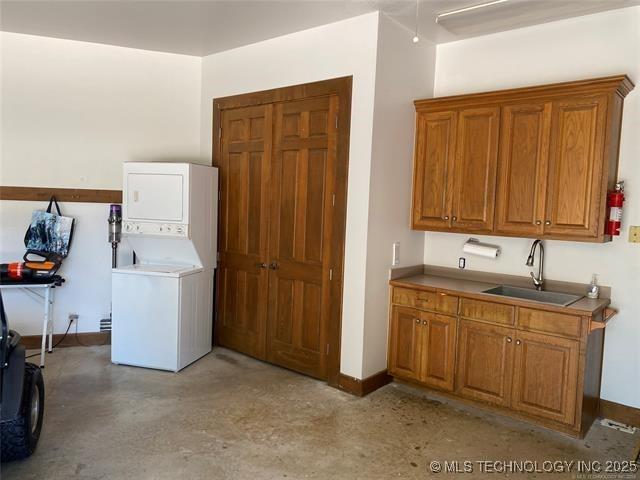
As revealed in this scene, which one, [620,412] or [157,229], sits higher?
[157,229]

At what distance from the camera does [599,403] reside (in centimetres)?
338

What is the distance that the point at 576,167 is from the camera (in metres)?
3.13

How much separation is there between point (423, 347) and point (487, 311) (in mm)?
594

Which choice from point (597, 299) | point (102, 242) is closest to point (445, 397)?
point (597, 299)

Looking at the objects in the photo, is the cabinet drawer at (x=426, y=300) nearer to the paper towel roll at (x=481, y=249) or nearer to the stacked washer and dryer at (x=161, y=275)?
the paper towel roll at (x=481, y=249)

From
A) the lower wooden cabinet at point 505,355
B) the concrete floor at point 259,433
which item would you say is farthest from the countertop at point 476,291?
the concrete floor at point 259,433

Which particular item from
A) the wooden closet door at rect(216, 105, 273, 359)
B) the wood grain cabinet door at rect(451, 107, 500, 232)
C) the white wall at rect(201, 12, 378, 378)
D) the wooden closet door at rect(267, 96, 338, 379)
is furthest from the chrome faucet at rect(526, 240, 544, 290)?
the wooden closet door at rect(216, 105, 273, 359)

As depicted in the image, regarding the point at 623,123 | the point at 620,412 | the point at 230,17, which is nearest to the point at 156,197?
the point at 230,17

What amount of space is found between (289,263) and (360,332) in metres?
0.87

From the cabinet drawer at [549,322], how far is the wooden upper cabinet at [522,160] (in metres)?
0.54

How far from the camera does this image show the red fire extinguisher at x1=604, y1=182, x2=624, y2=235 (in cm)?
310

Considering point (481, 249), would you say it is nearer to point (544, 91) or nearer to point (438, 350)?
point (438, 350)

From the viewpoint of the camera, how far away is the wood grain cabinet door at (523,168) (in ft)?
10.7

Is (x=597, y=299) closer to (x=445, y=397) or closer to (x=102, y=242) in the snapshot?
(x=445, y=397)
